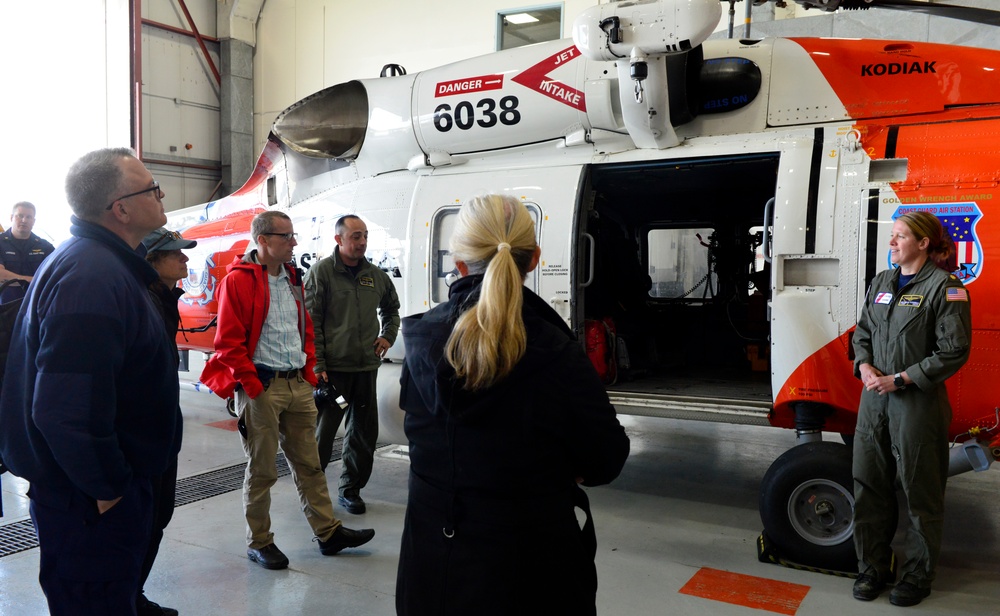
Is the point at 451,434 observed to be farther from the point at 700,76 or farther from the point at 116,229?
the point at 700,76

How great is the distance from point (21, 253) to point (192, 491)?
318 centimetres

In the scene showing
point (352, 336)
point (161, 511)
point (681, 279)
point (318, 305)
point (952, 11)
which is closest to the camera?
point (161, 511)

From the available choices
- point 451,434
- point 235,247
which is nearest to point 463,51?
point 235,247

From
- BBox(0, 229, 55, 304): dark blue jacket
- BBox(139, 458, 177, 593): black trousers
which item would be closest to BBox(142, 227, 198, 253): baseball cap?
BBox(139, 458, 177, 593): black trousers

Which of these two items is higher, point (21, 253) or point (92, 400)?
point (21, 253)

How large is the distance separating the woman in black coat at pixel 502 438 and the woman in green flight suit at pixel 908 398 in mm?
2419

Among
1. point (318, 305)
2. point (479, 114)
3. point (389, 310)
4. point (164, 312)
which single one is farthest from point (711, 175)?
point (164, 312)

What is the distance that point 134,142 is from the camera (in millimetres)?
13719

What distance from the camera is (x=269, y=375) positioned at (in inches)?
154

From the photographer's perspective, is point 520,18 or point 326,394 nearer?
point 326,394

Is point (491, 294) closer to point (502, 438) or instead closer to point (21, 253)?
point (502, 438)

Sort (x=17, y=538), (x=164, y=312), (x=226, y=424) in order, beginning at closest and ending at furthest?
(x=164, y=312) → (x=17, y=538) → (x=226, y=424)

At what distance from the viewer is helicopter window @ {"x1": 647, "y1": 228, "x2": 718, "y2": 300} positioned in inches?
301

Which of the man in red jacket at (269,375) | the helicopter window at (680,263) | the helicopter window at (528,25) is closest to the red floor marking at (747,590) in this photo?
the man in red jacket at (269,375)
